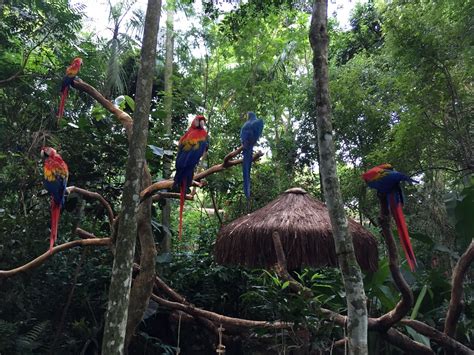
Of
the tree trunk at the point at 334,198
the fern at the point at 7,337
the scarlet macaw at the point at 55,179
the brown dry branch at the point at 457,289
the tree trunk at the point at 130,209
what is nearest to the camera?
the tree trunk at the point at 334,198

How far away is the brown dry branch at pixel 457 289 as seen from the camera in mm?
3158

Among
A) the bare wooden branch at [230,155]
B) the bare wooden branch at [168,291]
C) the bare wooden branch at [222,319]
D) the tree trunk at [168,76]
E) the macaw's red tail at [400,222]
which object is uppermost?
the tree trunk at [168,76]

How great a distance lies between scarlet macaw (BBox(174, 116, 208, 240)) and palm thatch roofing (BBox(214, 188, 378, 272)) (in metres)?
1.09

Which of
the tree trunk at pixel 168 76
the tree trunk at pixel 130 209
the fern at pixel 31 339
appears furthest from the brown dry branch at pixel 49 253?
the tree trunk at pixel 168 76

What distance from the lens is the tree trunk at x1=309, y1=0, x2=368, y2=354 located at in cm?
222

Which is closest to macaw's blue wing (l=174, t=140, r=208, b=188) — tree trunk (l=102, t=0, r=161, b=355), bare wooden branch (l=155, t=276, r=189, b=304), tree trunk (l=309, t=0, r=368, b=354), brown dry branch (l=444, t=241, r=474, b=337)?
tree trunk (l=102, t=0, r=161, b=355)

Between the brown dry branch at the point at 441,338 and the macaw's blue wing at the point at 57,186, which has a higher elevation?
the macaw's blue wing at the point at 57,186

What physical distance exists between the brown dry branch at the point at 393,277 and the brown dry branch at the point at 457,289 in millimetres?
555

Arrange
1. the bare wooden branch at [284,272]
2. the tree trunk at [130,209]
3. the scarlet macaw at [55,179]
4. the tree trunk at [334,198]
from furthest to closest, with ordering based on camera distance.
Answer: the scarlet macaw at [55,179] → the bare wooden branch at [284,272] → the tree trunk at [130,209] → the tree trunk at [334,198]

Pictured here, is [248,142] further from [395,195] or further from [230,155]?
[395,195]

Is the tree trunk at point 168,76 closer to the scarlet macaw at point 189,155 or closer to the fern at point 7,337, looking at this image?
the fern at point 7,337

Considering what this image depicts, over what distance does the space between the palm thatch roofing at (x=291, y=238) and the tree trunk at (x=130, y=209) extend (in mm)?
1779

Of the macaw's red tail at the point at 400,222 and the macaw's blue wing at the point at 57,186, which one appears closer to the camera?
the macaw's red tail at the point at 400,222

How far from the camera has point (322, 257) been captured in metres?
3.91
